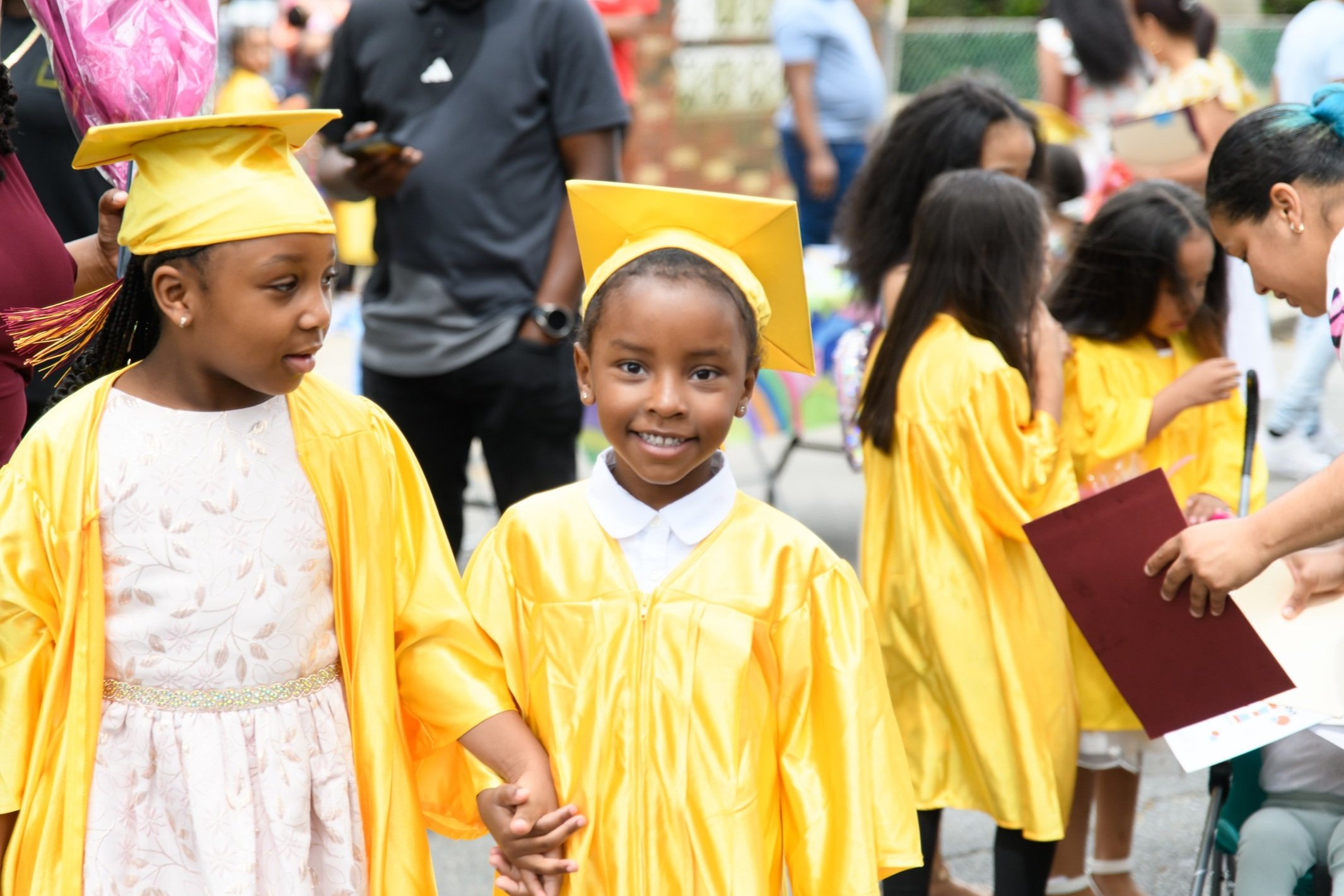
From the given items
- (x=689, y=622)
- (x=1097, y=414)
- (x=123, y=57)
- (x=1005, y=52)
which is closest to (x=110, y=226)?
(x=123, y=57)

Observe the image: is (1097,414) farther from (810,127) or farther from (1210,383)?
(810,127)

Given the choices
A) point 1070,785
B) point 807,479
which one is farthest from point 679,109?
point 1070,785

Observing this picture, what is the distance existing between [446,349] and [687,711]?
190 cm

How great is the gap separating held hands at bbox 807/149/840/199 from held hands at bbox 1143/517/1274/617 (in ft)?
17.3

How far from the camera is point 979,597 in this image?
3428 millimetres

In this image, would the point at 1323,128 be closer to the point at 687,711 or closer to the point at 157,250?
the point at 687,711

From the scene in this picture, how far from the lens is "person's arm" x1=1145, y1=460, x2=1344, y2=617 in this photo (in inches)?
98.0

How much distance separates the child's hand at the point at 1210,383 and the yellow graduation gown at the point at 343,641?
6.53ft

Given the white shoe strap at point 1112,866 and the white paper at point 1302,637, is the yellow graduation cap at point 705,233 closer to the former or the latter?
the white paper at point 1302,637

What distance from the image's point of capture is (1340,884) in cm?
260

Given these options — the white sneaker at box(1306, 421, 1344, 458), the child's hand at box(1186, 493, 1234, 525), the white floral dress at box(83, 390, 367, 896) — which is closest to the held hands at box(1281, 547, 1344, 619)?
the child's hand at box(1186, 493, 1234, 525)

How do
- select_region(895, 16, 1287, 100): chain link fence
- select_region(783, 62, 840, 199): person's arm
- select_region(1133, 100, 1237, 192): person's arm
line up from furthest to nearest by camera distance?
1. select_region(895, 16, 1287, 100): chain link fence
2. select_region(783, 62, 840, 199): person's arm
3. select_region(1133, 100, 1237, 192): person's arm

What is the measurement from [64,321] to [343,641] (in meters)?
0.64

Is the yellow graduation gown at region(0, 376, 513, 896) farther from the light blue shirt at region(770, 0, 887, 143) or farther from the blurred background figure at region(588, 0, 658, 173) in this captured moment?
the light blue shirt at region(770, 0, 887, 143)
